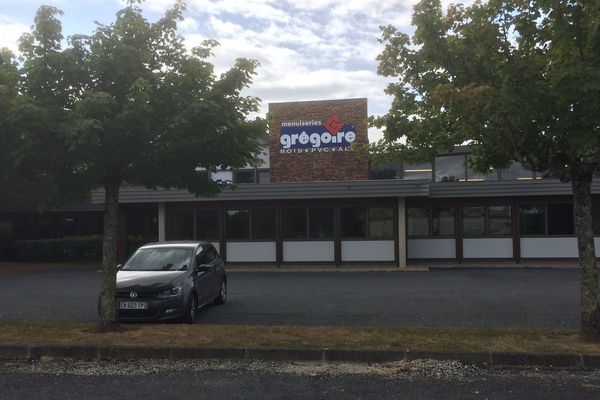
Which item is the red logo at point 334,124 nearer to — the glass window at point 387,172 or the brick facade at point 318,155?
the brick facade at point 318,155

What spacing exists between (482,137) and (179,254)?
628cm

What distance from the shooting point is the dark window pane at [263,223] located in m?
22.3

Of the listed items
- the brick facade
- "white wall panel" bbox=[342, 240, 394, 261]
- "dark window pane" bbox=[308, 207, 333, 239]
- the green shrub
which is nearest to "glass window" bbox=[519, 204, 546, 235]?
"white wall panel" bbox=[342, 240, 394, 261]

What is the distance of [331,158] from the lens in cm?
2514

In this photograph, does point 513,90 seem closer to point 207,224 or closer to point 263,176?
point 207,224

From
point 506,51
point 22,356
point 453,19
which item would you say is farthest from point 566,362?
point 22,356

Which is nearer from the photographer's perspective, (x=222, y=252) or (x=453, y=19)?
(x=453, y=19)

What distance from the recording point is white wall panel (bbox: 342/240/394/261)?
21656mm

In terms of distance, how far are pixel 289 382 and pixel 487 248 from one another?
17885 mm

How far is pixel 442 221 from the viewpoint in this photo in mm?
22969

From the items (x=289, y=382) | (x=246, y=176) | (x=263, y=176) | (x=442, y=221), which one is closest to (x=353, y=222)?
(x=442, y=221)

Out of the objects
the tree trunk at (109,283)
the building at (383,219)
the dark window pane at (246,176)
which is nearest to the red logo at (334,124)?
the building at (383,219)

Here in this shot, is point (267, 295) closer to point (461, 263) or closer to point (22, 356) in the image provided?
point (22, 356)

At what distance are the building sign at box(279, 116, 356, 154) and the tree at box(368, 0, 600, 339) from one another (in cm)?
1585
